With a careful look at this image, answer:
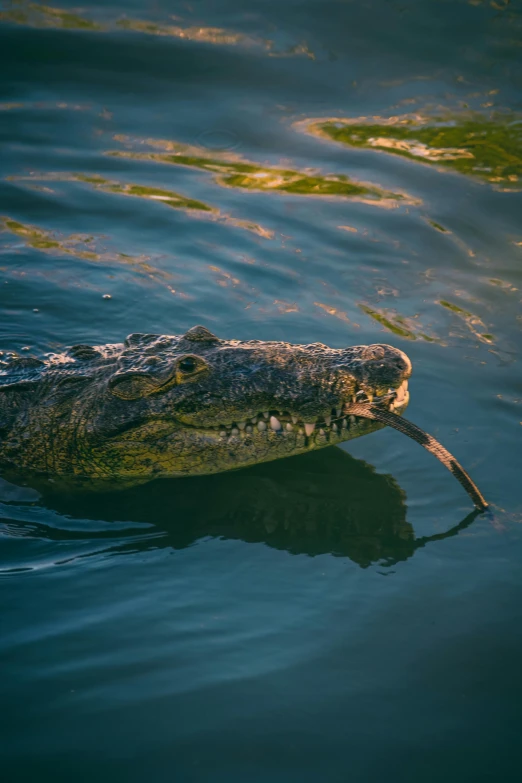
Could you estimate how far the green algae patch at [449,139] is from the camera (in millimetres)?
9711

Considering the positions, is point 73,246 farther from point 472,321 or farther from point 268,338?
point 472,321

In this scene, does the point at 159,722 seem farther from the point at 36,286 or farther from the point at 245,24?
the point at 245,24

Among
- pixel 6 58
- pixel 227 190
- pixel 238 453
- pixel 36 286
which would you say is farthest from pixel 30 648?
pixel 6 58

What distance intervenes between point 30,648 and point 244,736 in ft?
4.35

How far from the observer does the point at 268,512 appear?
5285 millimetres

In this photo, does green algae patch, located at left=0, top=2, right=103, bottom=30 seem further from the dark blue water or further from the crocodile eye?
the crocodile eye

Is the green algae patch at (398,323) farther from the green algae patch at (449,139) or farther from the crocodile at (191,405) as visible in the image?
the green algae patch at (449,139)

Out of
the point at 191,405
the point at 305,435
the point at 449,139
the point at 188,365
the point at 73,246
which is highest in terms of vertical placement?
the point at 449,139

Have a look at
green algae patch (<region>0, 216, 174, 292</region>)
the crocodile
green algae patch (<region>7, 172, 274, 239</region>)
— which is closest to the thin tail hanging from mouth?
the crocodile

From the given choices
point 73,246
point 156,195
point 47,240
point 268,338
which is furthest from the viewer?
point 156,195

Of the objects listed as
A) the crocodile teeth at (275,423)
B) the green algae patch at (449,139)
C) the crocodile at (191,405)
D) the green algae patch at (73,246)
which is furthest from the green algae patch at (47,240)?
the crocodile teeth at (275,423)

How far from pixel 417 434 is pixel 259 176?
5.93 metres

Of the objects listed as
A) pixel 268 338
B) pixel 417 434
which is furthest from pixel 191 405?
pixel 268 338

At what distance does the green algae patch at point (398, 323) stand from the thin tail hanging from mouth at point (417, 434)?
88.0 inches
